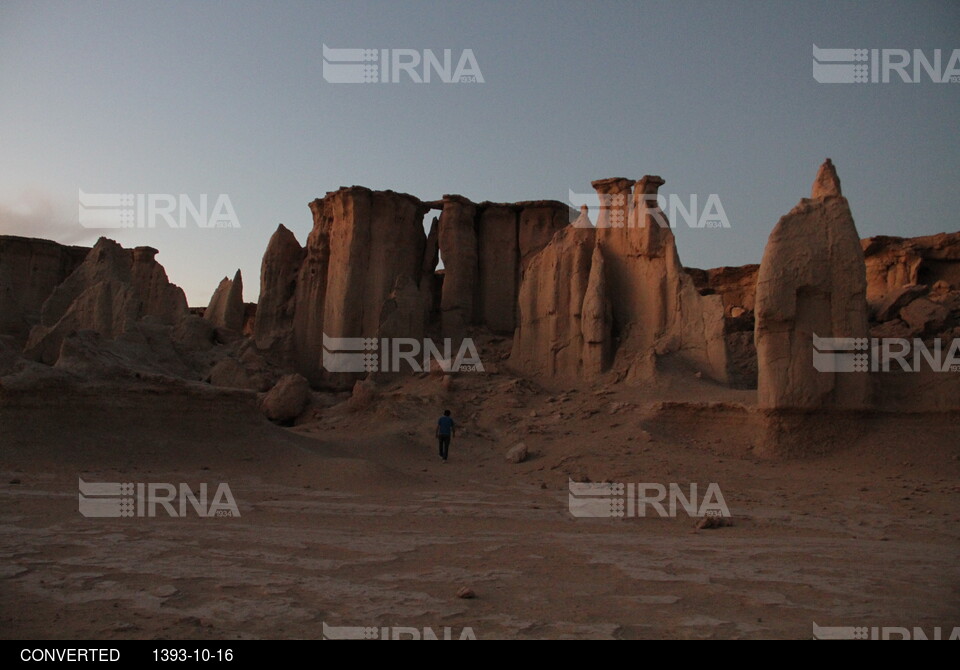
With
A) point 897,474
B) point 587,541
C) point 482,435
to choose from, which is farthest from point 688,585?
point 482,435

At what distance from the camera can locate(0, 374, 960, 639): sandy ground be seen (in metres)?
5.89

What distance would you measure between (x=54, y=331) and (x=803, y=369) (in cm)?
1800

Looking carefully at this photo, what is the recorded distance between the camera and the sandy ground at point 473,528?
5.89 m

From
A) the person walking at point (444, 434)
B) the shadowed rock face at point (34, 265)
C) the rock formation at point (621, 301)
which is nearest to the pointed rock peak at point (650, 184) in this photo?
the rock formation at point (621, 301)

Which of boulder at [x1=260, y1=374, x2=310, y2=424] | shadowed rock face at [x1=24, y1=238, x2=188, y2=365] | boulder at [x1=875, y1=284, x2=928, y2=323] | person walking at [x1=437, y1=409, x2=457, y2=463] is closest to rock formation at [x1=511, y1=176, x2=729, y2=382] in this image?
boulder at [x1=875, y1=284, x2=928, y2=323]

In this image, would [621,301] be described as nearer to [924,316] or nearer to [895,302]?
[895,302]

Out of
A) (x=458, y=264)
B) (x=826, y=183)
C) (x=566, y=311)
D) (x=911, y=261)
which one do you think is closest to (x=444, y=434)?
(x=566, y=311)

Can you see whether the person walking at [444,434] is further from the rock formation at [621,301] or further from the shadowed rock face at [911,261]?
the shadowed rock face at [911,261]

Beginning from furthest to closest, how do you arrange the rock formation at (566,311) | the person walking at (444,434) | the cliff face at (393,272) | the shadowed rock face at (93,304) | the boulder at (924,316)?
the cliff face at (393,272) < the rock formation at (566,311) < the boulder at (924,316) < the shadowed rock face at (93,304) < the person walking at (444,434)

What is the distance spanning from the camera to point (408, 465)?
1747 cm

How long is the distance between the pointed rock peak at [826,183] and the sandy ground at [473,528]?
15.9 feet

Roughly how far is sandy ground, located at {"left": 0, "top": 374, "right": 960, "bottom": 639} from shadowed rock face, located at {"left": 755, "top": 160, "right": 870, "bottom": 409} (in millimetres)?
1286

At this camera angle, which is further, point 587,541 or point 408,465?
point 408,465
